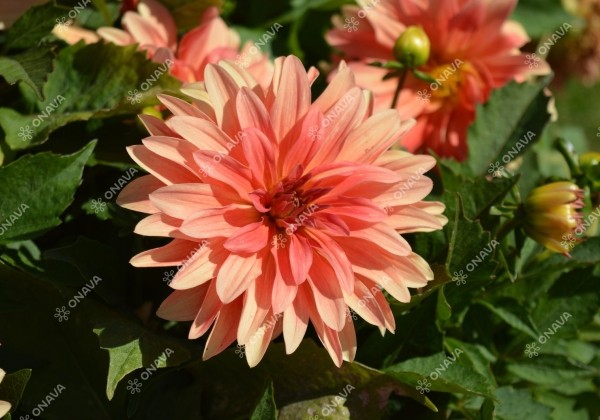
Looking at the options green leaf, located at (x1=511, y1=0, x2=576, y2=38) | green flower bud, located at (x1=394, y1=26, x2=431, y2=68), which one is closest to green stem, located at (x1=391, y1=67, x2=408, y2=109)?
green flower bud, located at (x1=394, y1=26, x2=431, y2=68)

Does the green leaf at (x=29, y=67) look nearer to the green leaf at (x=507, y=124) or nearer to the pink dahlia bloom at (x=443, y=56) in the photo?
the pink dahlia bloom at (x=443, y=56)

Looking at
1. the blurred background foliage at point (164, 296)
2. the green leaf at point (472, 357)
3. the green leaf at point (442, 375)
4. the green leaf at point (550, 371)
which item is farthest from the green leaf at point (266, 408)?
the green leaf at point (550, 371)

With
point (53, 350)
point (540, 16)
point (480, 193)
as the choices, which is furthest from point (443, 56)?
point (53, 350)

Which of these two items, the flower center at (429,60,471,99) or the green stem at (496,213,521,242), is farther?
the flower center at (429,60,471,99)

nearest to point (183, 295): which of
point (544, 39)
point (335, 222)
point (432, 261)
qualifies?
point (335, 222)

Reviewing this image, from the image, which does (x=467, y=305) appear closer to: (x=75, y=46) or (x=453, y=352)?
(x=453, y=352)

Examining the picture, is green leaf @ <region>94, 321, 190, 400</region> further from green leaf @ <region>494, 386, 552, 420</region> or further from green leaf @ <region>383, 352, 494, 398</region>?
green leaf @ <region>494, 386, 552, 420</region>

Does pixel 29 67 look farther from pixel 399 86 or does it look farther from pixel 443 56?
pixel 443 56
